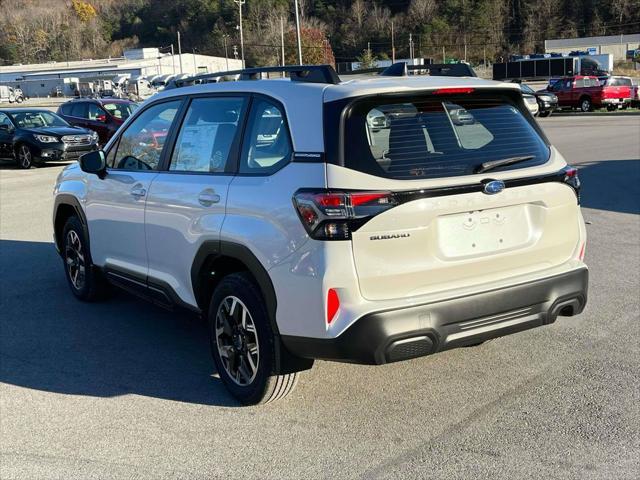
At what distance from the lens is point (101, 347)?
5.15m

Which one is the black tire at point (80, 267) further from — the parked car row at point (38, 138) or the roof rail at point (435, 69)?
the parked car row at point (38, 138)

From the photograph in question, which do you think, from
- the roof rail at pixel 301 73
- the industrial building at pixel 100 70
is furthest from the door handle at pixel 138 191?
the industrial building at pixel 100 70

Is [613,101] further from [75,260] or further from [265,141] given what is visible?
[265,141]

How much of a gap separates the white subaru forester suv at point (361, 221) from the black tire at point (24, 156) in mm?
15431

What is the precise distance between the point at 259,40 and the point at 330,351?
122 metres

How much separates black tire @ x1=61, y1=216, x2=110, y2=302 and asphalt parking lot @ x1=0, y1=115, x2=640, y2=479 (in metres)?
0.19

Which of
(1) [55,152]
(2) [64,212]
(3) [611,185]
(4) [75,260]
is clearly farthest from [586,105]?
(4) [75,260]

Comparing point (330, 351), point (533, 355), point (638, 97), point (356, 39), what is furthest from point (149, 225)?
point (356, 39)

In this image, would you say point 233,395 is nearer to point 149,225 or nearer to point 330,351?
point 330,351

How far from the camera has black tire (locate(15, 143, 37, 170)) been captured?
1836cm

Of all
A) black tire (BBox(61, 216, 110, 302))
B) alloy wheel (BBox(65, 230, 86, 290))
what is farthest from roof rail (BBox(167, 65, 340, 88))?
alloy wheel (BBox(65, 230, 86, 290))

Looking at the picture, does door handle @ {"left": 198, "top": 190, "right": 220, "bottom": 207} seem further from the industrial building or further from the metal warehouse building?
the metal warehouse building

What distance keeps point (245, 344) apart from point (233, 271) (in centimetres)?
45

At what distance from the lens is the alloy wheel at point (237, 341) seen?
3934 mm
